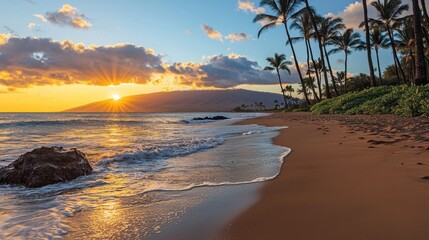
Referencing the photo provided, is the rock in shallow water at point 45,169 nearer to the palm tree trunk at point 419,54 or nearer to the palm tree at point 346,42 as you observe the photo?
the palm tree trunk at point 419,54

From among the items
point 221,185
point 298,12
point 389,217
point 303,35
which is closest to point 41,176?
point 221,185

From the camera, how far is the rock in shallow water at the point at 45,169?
14.4 ft

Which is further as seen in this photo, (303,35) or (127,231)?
(303,35)

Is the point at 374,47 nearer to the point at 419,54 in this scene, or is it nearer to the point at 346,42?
the point at 346,42

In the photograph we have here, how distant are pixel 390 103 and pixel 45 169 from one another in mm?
14366

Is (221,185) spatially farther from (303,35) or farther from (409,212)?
(303,35)

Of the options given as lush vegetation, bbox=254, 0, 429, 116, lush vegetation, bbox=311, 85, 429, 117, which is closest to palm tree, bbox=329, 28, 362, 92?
lush vegetation, bbox=254, 0, 429, 116

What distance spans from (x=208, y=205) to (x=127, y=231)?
0.86 meters

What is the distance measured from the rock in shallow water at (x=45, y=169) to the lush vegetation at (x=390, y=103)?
9.58 m

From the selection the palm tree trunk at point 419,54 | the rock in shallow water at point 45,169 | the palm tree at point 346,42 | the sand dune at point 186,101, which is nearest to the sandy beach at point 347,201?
the rock in shallow water at point 45,169

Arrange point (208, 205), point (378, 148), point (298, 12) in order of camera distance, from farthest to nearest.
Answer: point (298, 12) → point (378, 148) → point (208, 205)

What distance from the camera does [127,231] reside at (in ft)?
7.77

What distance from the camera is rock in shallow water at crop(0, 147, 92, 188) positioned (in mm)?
4395

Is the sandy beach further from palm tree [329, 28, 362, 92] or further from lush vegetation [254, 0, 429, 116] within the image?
palm tree [329, 28, 362, 92]
